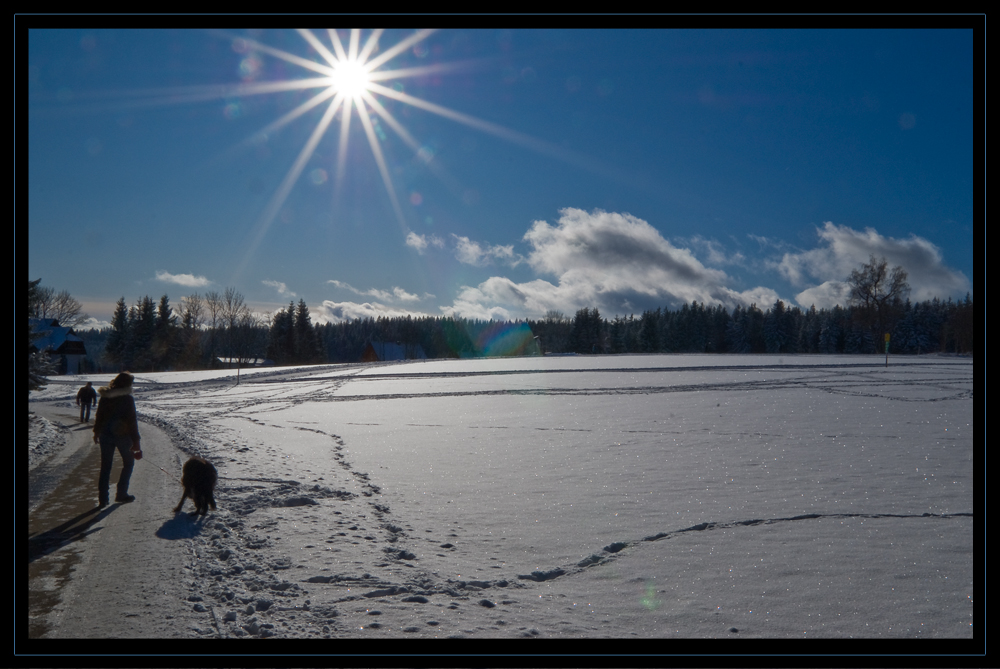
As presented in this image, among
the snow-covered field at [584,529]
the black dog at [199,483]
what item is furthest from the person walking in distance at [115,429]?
the black dog at [199,483]

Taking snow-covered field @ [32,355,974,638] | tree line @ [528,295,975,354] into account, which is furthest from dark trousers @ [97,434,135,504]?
tree line @ [528,295,975,354]

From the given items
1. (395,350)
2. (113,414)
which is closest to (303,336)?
(113,414)

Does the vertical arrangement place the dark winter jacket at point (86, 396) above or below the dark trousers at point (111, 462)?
above

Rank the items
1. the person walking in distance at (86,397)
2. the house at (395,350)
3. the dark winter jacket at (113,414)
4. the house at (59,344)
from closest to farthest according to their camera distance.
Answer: the house at (59,344), the dark winter jacket at (113,414), the person walking in distance at (86,397), the house at (395,350)

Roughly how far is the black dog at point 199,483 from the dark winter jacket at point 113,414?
2.85 ft

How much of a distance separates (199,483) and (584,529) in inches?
166

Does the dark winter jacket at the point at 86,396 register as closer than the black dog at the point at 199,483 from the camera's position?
No

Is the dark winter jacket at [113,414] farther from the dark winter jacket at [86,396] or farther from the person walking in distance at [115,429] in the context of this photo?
the dark winter jacket at [86,396]

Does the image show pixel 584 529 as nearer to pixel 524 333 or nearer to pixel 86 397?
pixel 86 397

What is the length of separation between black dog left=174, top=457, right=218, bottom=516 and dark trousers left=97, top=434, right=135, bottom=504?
2.76 ft

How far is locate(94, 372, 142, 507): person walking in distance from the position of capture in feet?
18.5

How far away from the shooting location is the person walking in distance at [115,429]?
5.63 metres

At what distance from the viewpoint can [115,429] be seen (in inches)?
226

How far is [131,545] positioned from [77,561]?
16.7 inches
